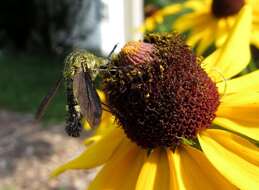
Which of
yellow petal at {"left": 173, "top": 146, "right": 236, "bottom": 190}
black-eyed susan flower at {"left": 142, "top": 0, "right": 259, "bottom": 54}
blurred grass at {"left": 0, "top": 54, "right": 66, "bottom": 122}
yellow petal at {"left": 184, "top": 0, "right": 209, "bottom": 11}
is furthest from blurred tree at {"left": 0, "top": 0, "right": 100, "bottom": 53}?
yellow petal at {"left": 173, "top": 146, "right": 236, "bottom": 190}

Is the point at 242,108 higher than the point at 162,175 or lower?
higher

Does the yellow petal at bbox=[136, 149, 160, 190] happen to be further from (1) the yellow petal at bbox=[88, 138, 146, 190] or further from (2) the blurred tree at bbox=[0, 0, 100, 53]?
(2) the blurred tree at bbox=[0, 0, 100, 53]

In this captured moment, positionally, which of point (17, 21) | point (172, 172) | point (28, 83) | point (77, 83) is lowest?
point (28, 83)

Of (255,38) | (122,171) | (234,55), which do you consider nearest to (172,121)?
(122,171)

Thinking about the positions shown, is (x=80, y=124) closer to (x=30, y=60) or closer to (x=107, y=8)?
(x=107, y=8)

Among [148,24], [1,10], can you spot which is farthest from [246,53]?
[1,10]

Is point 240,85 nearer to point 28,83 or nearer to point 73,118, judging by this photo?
point 73,118

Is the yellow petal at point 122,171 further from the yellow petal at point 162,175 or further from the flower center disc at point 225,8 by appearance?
the flower center disc at point 225,8
